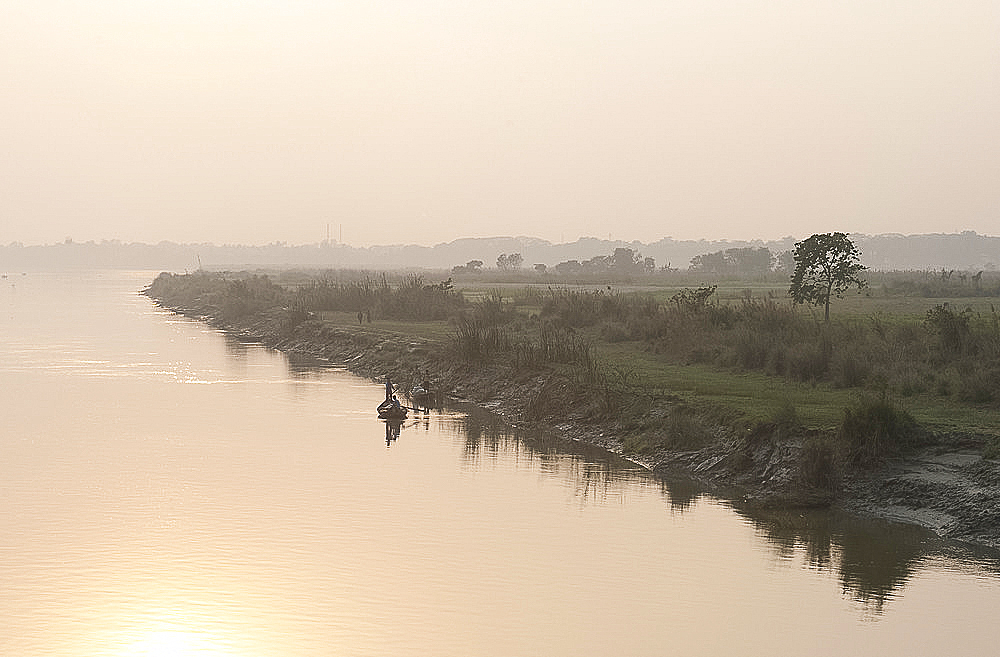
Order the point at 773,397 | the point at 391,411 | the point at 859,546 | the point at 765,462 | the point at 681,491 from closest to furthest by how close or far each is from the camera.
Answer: the point at 859,546 < the point at 681,491 < the point at 765,462 < the point at 773,397 < the point at 391,411

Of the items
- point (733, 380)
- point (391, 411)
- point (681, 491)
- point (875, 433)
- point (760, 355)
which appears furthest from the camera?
point (760, 355)

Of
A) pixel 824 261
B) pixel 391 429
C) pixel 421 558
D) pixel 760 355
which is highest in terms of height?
pixel 824 261

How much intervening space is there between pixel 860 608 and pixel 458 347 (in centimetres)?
3260

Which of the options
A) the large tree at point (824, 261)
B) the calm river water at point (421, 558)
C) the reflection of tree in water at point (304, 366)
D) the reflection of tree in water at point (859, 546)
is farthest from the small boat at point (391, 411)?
the large tree at point (824, 261)

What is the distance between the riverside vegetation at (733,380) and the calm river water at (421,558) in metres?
1.71

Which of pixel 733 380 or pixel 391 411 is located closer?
pixel 733 380

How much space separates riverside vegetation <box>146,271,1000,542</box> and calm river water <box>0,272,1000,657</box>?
1.71 meters

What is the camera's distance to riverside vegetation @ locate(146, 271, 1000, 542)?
28.3m

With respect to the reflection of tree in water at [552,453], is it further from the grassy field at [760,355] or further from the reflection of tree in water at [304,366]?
the reflection of tree in water at [304,366]

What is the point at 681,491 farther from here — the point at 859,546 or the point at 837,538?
the point at 859,546

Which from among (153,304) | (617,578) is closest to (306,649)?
(617,578)

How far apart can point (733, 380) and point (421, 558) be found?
19013mm

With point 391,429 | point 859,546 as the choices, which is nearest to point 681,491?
point 859,546

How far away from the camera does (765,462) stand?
2964cm
